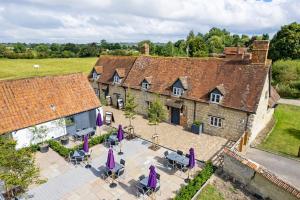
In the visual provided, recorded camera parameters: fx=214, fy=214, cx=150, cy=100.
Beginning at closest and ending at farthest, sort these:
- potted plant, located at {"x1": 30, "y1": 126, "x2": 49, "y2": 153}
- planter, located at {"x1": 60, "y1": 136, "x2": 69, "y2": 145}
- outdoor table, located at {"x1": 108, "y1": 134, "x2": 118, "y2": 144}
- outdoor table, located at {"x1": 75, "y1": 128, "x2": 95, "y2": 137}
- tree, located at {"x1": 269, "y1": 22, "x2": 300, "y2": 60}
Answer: potted plant, located at {"x1": 30, "y1": 126, "x2": 49, "y2": 153} < outdoor table, located at {"x1": 108, "y1": 134, "x2": 118, "y2": 144} < planter, located at {"x1": 60, "y1": 136, "x2": 69, "y2": 145} < outdoor table, located at {"x1": 75, "y1": 128, "x2": 95, "y2": 137} < tree, located at {"x1": 269, "y1": 22, "x2": 300, "y2": 60}

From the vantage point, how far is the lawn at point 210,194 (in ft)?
47.0

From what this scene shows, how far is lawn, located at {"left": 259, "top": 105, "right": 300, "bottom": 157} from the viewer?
2145 centimetres

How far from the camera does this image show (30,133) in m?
20.2

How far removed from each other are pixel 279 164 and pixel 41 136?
2209 cm

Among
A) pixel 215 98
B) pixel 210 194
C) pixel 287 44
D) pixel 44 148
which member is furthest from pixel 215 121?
pixel 287 44

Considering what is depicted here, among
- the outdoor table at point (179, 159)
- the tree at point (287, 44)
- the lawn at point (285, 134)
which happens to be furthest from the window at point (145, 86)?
the tree at point (287, 44)

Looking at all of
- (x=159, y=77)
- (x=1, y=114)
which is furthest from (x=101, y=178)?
(x=159, y=77)

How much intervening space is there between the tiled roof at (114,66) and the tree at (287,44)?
39762 mm

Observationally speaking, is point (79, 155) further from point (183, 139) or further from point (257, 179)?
point (257, 179)

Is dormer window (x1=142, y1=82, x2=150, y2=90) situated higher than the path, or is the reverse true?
dormer window (x1=142, y1=82, x2=150, y2=90)

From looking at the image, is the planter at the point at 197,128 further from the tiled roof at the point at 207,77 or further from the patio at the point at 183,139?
the tiled roof at the point at 207,77

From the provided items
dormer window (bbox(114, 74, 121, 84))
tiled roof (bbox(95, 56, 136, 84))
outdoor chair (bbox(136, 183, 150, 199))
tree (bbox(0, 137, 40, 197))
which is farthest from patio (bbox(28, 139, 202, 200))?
tiled roof (bbox(95, 56, 136, 84))

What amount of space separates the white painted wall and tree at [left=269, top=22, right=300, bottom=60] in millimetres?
53105

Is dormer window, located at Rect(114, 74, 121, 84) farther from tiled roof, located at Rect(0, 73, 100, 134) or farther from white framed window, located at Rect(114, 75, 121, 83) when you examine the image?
tiled roof, located at Rect(0, 73, 100, 134)
